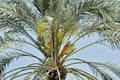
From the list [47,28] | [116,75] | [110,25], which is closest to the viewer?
[47,28]

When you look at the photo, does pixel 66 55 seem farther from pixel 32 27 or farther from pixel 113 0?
pixel 113 0

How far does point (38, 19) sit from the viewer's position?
1533 cm

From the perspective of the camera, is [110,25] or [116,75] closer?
[110,25]

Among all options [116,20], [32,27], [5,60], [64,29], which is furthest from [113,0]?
[5,60]

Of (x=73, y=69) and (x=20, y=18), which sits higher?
(x=20, y=18)

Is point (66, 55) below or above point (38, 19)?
below

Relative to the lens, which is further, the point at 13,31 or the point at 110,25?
the point at 13,31

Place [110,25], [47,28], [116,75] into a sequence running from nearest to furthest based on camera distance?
[47,28], [110,25], [116,75]

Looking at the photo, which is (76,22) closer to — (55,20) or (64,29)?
(64,29)

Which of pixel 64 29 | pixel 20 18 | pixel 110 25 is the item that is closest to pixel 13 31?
pixel 20 18

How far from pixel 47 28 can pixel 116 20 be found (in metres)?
2.40

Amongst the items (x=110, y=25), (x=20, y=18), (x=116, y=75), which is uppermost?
(x=20, y=18)

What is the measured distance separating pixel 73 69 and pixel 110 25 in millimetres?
2010

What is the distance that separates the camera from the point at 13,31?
1569 cm
